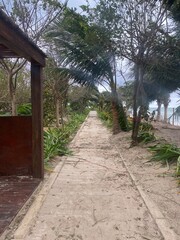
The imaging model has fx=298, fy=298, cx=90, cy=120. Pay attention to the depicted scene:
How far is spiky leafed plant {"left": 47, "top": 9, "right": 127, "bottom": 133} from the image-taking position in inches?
433

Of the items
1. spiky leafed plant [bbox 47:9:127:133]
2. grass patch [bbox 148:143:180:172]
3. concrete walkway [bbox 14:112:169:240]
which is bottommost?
concrete walkway [bbox 14:112:169:240]

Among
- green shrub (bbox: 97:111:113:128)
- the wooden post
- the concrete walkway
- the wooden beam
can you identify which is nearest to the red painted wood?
the wooden post

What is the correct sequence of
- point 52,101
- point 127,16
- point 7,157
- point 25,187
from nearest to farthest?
point 25,187, point 7,157, point 127,16, point 52,101

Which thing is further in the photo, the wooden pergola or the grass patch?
the grass patch

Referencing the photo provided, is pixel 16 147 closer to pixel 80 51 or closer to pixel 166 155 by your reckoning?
pixel 166 155

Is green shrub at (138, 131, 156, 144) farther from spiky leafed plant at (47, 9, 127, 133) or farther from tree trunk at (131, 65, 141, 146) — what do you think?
spiky leafed plant at (47, 9, 127, 133)

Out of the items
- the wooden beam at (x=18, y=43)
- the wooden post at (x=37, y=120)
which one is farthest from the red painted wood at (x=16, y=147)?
the wooden beam at (x=18, y=43)

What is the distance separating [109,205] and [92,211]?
1.22 ft

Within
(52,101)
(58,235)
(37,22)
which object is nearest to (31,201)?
(58,235)

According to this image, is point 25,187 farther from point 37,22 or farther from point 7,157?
point 37,22

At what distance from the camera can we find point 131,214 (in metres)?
4.06

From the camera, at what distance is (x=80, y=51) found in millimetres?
11883

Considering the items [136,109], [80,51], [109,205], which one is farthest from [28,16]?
[109,205]

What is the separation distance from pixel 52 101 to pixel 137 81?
9195 millimetres
